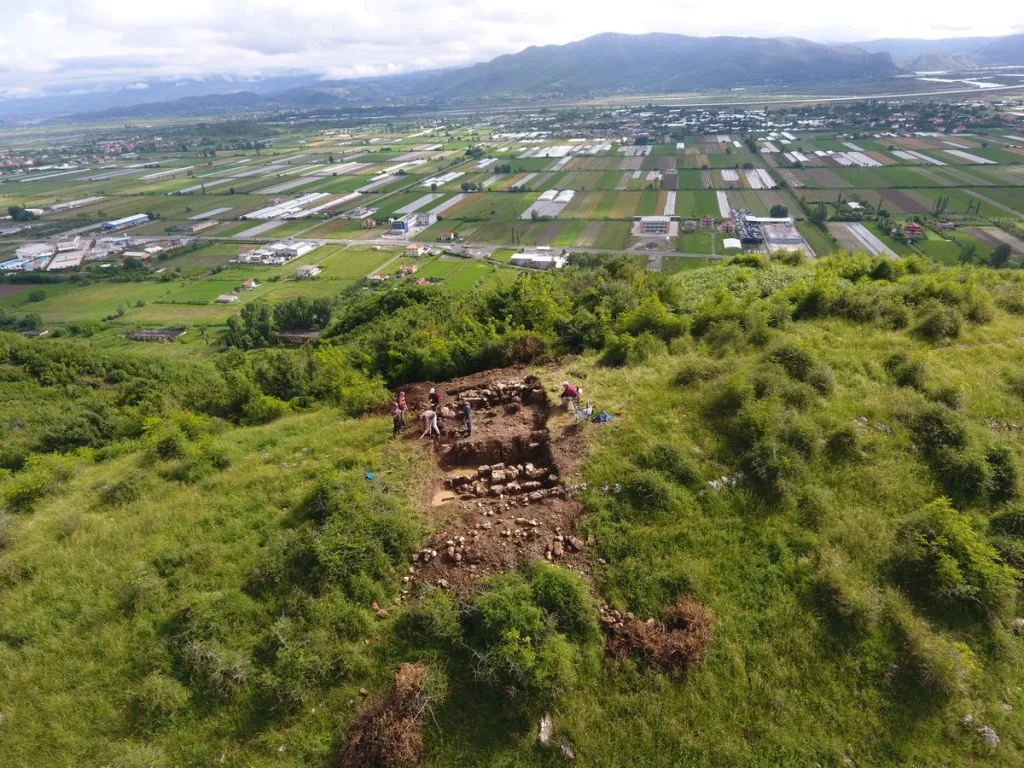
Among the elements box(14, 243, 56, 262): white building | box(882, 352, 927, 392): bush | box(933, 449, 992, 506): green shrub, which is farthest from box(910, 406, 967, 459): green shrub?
box(14, 243, 56, 262): white building

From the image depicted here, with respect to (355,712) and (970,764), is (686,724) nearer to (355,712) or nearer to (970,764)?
(970,764)

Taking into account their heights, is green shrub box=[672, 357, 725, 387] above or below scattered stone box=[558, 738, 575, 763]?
above

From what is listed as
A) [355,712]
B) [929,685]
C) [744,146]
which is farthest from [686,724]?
[744,146]

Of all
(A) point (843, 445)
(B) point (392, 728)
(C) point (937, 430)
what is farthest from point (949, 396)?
(B) point (392, 728)

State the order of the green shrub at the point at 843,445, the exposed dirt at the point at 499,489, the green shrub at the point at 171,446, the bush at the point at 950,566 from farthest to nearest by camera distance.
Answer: the green shrub at the point at 171,446 < the green shrub at the point at 843,445 < the exposed dirt at the point at 499,489 < the bush at the point at 950,566

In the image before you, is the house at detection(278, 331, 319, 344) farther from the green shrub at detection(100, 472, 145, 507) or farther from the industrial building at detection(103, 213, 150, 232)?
the industrial building at detection(103, 213, 150, 232)

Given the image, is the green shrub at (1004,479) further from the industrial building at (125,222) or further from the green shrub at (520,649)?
the industrial building at (125,222)

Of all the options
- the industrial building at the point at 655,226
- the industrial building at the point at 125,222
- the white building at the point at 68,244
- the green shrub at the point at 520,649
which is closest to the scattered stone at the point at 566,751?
the green shrub at the point at 520,649

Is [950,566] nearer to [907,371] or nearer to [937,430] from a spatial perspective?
[937,430]
